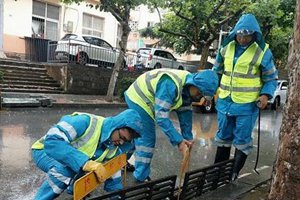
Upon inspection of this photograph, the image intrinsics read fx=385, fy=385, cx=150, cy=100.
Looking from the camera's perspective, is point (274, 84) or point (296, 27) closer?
point (296, 27)

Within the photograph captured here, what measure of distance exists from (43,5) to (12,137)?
1541 cm

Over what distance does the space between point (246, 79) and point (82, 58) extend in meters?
12.0

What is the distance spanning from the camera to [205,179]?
4074 mm

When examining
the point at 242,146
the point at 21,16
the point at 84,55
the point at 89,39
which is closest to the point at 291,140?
the point at 242,146

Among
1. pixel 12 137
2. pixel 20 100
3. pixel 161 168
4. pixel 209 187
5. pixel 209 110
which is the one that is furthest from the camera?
pixel 209 110

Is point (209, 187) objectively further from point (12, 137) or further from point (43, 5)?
point (43, 5)

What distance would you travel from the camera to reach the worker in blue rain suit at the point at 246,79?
4.33 m

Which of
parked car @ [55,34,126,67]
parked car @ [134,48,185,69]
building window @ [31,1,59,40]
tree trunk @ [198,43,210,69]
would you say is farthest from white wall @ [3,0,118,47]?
tree trunk @ [198,43,210,69]

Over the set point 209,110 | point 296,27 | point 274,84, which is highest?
point 296,27

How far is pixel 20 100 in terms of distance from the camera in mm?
9852

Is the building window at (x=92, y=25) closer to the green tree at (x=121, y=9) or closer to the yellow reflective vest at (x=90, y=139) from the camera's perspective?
the green tree at (x=121, y=9)

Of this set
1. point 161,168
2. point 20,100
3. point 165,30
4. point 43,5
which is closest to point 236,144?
point 161,168

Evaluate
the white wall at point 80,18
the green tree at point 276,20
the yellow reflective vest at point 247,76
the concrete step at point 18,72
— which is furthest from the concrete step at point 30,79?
the yellow reflective vest at point 247,76

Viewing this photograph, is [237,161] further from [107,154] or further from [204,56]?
[204,56]
